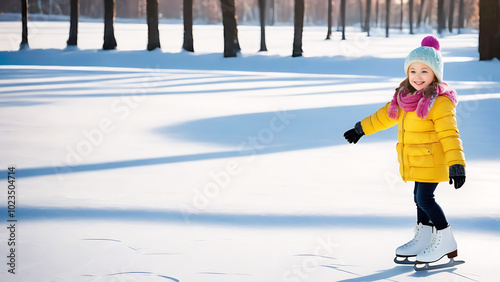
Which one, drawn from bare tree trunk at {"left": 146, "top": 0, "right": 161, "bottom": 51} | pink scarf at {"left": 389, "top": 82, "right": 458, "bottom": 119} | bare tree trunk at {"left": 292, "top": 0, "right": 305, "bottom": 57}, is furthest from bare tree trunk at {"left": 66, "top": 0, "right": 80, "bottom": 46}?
pink scarf at {"left": 389, "top": 82, "right": 458, "bottom": 119}

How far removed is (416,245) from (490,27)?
18953mm

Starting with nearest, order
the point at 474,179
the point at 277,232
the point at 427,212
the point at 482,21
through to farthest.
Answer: the point at 427,212, the point at 277,232, the point at 474,179, the point at 482,21

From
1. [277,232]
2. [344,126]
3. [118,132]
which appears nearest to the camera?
[277,232]

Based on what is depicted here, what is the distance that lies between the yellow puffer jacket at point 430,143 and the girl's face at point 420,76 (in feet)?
0.46

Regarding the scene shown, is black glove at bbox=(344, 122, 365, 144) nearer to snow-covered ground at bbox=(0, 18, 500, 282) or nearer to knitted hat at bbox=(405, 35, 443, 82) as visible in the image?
knitted hat at bbox=(405, 35, 443, 82)

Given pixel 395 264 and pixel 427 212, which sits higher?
pixel 427 212

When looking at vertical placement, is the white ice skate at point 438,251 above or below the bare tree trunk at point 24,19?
below

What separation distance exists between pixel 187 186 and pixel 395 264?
2680 millimetres

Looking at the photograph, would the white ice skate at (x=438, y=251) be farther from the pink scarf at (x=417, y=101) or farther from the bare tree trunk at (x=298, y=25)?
the bare tree trunk at (x=298, y=25)

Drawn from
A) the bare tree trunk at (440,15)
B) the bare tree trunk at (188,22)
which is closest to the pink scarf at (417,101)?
the bare tree trunk at (188,22)

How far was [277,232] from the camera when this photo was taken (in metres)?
4.82

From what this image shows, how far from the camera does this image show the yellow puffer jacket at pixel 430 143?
12.4ft

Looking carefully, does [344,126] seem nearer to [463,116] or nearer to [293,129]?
[293,129]

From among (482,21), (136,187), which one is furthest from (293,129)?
(482,21)
